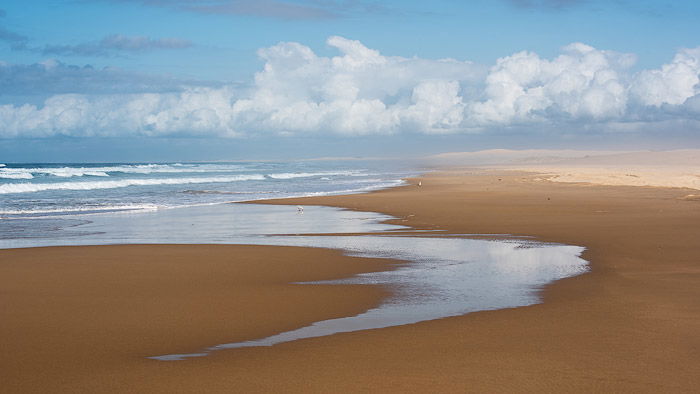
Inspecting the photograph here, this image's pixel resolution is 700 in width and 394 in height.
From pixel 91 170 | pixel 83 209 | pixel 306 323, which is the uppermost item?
pixel 91 170

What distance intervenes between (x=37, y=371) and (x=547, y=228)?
15196 mm

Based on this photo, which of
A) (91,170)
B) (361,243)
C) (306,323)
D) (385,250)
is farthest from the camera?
(91,170)

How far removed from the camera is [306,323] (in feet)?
27.8

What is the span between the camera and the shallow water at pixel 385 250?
29.7 feet

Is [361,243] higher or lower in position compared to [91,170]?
lower

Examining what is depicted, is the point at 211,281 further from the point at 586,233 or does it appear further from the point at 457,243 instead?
the point at 586,233

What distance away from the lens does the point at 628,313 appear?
863 centimetres

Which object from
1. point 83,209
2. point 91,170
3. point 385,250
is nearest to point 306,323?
point 385,250

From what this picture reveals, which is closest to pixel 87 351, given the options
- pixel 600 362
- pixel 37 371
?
pixel 37 371

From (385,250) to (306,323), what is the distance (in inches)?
268

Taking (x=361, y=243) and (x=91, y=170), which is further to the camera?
(x=91, y=170)

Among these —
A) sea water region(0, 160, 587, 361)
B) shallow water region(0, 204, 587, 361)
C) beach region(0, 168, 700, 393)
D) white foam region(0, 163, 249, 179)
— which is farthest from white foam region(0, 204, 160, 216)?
white foam region(0, 163, 249, 179)

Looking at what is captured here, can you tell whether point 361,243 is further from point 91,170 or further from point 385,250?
point 91,170

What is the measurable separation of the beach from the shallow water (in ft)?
1.26
